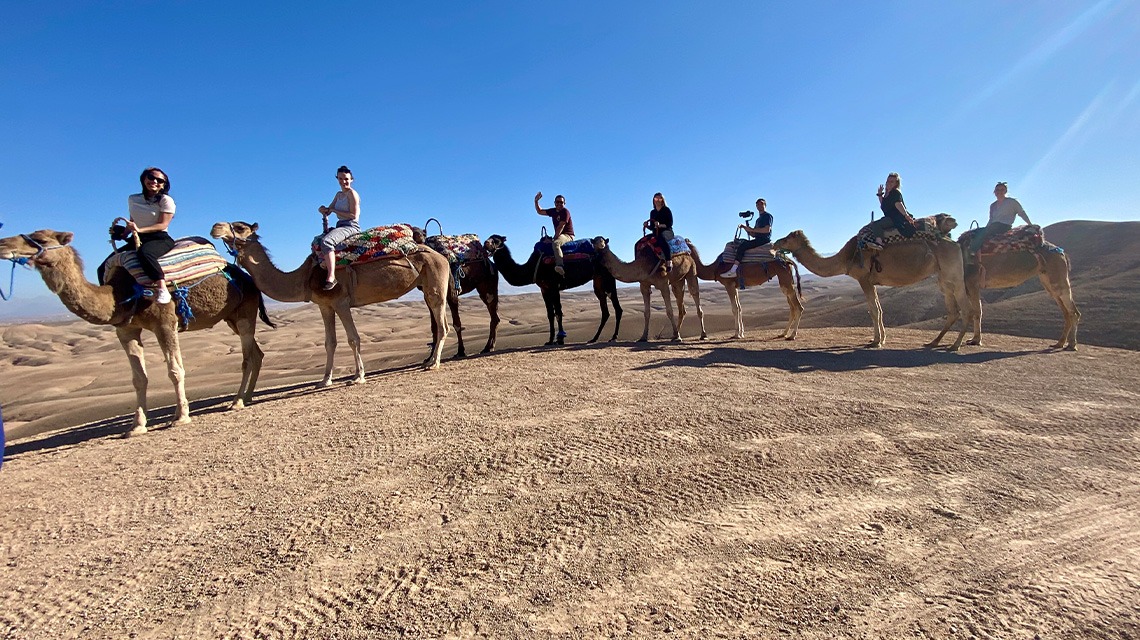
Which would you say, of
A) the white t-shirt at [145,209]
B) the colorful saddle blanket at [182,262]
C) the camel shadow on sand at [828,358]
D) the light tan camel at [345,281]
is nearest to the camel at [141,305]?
the colorful saddle blanket at [182,262]

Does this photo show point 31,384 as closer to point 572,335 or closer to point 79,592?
point 572,335

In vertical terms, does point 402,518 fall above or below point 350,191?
below

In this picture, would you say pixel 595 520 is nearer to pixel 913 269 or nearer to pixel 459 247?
pixel 459 247

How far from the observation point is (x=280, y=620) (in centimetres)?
271

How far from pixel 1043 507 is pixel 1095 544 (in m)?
0.48

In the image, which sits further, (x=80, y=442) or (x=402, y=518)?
(x=80, y=442)

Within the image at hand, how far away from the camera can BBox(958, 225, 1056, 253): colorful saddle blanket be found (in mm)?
10422

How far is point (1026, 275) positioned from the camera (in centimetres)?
1069

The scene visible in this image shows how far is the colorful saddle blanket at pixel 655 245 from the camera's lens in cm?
1153

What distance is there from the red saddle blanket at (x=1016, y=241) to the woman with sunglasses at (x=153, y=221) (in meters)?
14.8

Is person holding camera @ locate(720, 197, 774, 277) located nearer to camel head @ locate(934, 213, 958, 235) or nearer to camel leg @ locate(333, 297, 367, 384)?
camel head @ locate(934, 213, 958, 235)

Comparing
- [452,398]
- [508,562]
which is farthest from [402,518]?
[452,398]

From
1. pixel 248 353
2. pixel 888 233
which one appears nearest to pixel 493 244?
pixel 248 353

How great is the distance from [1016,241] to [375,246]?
13103 mm
